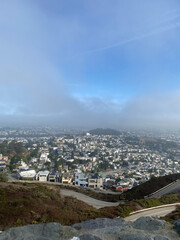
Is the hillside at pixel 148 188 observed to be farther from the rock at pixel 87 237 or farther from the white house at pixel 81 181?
the rock at pixel 87 237

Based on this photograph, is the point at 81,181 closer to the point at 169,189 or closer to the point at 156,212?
the point at 169,189

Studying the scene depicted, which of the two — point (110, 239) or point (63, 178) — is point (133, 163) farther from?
point (110, 239)

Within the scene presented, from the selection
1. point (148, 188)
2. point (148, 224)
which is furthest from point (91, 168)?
point (148, 224)

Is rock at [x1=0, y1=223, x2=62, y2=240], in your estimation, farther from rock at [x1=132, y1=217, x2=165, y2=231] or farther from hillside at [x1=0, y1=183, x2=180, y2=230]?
rock at [x1=132, y1=217, x2=165, y2=231]

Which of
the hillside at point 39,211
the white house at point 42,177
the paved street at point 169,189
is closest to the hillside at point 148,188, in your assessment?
the paved street at point 169,189

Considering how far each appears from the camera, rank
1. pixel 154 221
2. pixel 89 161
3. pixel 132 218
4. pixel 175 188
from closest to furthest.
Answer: pixel 154 221
pixel 132 218
pixel 175 188
pixel 89 161

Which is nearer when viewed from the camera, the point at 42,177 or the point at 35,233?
the point at 35,233

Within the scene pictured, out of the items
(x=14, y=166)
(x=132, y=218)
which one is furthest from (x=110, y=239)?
(x=14, y=166)
